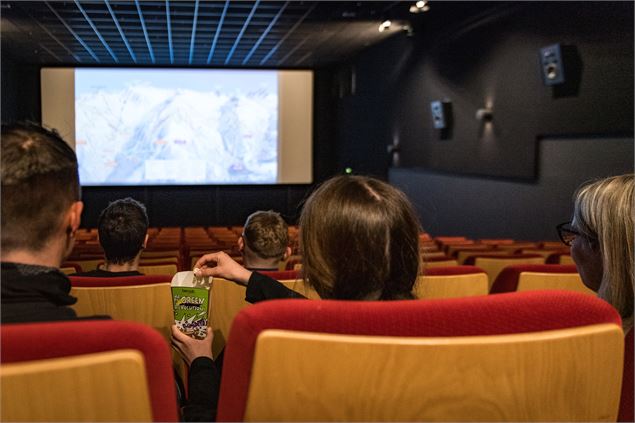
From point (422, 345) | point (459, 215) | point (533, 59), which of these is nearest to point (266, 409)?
point (422, 345)

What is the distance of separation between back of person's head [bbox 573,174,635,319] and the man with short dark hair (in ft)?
3.65

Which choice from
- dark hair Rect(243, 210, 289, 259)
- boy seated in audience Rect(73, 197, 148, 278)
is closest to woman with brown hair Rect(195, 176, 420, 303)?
dark hair Rect(243, 210, 289, 259)

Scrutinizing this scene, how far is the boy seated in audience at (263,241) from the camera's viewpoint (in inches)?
108

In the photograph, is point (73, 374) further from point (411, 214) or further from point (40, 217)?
point (411, 214)

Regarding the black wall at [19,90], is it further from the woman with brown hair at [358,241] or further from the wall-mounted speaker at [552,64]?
the woman with brown hair at [358,241]

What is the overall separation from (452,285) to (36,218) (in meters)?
1.52

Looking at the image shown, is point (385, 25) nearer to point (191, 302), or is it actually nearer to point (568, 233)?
point (568, 233)

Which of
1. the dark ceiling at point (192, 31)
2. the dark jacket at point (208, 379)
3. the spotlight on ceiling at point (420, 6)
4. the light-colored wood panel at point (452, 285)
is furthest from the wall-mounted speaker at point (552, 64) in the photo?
the dark jacket at point (208, 379)

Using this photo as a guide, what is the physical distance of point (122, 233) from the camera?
2717mm

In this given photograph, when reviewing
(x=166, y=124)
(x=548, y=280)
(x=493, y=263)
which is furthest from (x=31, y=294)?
(x=166, y=124)

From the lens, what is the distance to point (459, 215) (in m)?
10.5

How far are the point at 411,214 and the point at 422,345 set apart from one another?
0.41m

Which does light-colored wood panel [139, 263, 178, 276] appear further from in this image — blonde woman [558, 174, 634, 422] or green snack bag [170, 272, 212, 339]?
blonde woman [558, 174, 634, 422]

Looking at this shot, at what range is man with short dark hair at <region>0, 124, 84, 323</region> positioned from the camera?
1063 mm
